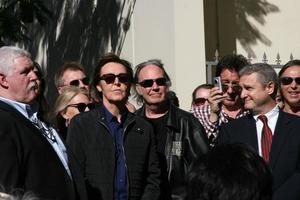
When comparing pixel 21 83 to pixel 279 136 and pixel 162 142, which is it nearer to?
pixel 162 142

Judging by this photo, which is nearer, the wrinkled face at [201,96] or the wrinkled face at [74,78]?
the wrinkled face at [74,78]

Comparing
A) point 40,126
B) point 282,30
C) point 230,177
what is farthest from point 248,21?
point 230,177

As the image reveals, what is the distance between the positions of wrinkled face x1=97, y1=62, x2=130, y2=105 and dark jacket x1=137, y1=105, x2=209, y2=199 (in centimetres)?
55

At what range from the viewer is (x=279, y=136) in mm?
5180

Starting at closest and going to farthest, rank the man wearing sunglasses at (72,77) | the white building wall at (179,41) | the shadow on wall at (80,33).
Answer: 1. the man wearing sunglasses at (72,77)
2. the white building wall at (179,41)
3. the shadow on wall at (80,33)

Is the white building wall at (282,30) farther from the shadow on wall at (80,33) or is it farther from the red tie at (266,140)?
the red tie at (266,140)

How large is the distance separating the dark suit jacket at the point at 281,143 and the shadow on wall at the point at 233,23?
19.8 feet

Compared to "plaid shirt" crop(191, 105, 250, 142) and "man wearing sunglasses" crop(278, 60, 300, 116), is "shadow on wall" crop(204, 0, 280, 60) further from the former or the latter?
"man wearing sunglasses" crop(278, 60, 300, 116)

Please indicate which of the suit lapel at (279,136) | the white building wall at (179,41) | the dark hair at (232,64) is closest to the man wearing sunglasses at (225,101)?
the dark hair at (232,64)

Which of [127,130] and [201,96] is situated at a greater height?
[201,96]

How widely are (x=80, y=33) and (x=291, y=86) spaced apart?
307 inches

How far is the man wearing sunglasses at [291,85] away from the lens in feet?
20.5

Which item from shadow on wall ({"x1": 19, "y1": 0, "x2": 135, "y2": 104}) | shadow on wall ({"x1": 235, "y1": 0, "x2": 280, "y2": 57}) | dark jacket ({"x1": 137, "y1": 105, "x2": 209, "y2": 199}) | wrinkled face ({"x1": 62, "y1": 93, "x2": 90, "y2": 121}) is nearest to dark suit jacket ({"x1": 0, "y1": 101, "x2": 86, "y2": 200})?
dark jacket ({"x1": 137, "y1": 105, "x2": 209, "y2": 199})

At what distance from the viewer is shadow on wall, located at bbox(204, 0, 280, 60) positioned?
11.4m
